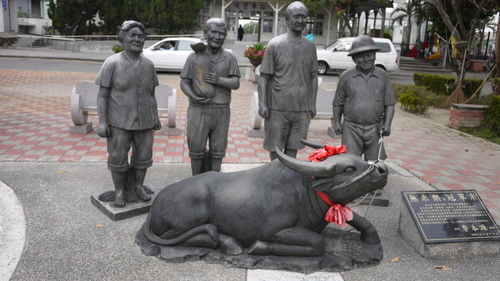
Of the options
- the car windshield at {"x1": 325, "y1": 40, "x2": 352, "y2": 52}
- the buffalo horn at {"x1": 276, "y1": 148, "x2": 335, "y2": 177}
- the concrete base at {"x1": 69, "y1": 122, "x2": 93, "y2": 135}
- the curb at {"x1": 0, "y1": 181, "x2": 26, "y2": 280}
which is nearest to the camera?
the buffalo horn at {"x1": 276, "y1": 148, "x2": 335, "y2": 177}

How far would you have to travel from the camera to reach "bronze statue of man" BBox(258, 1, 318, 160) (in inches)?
176

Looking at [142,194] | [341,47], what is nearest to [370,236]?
[142,194]

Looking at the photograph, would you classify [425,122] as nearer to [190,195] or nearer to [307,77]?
[307,77]

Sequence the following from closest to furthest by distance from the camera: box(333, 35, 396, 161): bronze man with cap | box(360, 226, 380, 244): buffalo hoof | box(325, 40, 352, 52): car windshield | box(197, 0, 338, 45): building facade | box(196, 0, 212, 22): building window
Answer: box(360, 226, 380, 244): buffalo hoof → box(333, 35, 396, 161): bronze man with cap → box(325, 40, 352, 52): car windshield → box(197, 0, 338, 45): building facade → box(196, 0, 212, 22): building window

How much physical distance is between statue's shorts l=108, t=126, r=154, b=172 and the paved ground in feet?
1.76

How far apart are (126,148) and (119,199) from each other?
1.69 feet

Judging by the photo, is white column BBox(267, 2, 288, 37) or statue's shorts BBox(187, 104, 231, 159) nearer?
statue's shorts BBox(187, 104, 231, 159)

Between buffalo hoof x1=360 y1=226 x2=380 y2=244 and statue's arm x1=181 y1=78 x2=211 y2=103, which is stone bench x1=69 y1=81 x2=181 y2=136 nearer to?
statue's arm x1=181 y1=78 x2=211 y2=103

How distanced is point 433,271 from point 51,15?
30.2 meters

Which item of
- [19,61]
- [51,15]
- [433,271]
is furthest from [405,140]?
[51,15]

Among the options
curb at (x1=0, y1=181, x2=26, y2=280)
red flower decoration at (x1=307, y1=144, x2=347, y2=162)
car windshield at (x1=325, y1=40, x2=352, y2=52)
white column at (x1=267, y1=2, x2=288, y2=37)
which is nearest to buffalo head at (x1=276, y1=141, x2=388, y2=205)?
red flower decoration at (x1=307, y1=144, x2=347, y2=162)

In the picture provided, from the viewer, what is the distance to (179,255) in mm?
3279

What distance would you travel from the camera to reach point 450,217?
145 inches

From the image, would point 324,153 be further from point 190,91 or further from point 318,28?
point 318,28
